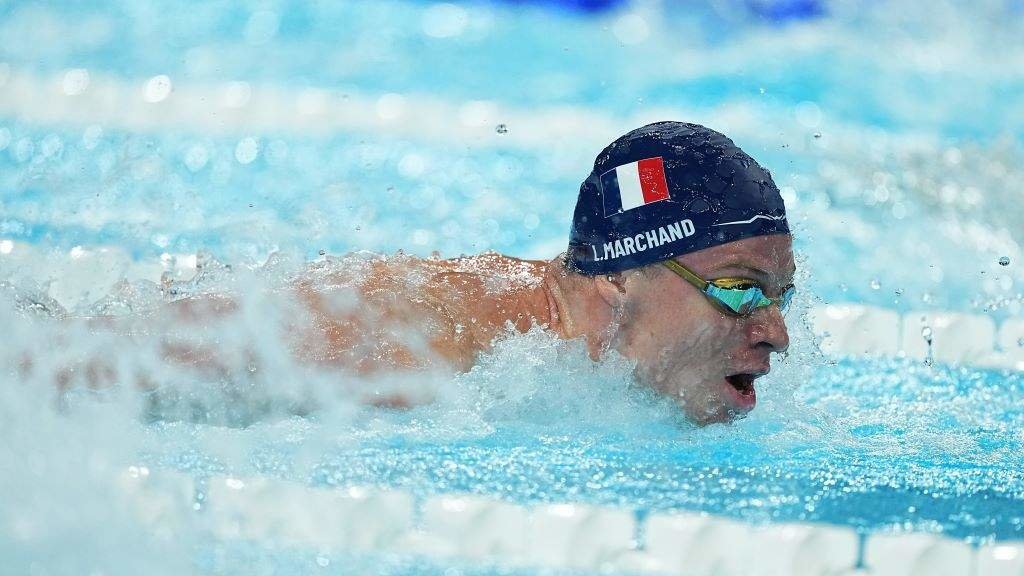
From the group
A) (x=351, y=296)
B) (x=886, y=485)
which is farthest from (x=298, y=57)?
(x=886, y=485)

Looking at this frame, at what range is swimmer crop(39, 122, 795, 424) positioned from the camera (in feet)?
7.75

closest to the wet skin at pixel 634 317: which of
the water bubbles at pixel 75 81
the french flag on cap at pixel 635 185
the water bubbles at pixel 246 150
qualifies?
the french flag on cap at pixel 635 185

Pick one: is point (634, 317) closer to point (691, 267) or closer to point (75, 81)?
point (691, 267)

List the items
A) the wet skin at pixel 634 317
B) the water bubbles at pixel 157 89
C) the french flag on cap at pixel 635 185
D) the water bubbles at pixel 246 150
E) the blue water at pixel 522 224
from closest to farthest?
1. the blue water at pixel 522 224
2. the wet skin at pixel 634 317
3. the french flag on cap at pixel 635 185
4. the water bubbles at pixel 246 150
5. the water bubbles at pixel 157 89

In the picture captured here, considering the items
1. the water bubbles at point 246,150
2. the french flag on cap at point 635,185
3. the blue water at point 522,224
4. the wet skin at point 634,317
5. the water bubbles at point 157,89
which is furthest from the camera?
the water bubbles at point 157,89

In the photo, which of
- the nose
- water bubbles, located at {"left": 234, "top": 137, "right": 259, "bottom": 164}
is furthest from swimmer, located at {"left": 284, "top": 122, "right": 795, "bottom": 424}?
water bubbles, located at {"left": 234, "top": 137, "right": 259, "bottom": 164}

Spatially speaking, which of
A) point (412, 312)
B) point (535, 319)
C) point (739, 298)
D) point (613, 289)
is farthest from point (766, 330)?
point (412, 312)

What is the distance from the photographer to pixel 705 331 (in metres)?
2.40

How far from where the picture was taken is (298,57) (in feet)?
19.4

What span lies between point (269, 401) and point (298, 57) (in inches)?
157

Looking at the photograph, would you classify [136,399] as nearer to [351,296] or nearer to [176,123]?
[351,296]

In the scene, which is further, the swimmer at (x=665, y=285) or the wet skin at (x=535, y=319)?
the swimmer at (x=665, y=285)

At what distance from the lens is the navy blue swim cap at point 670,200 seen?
2379 mm

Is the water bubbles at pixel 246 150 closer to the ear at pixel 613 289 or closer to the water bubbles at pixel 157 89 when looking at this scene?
the water bubbles at pixel 157 89
